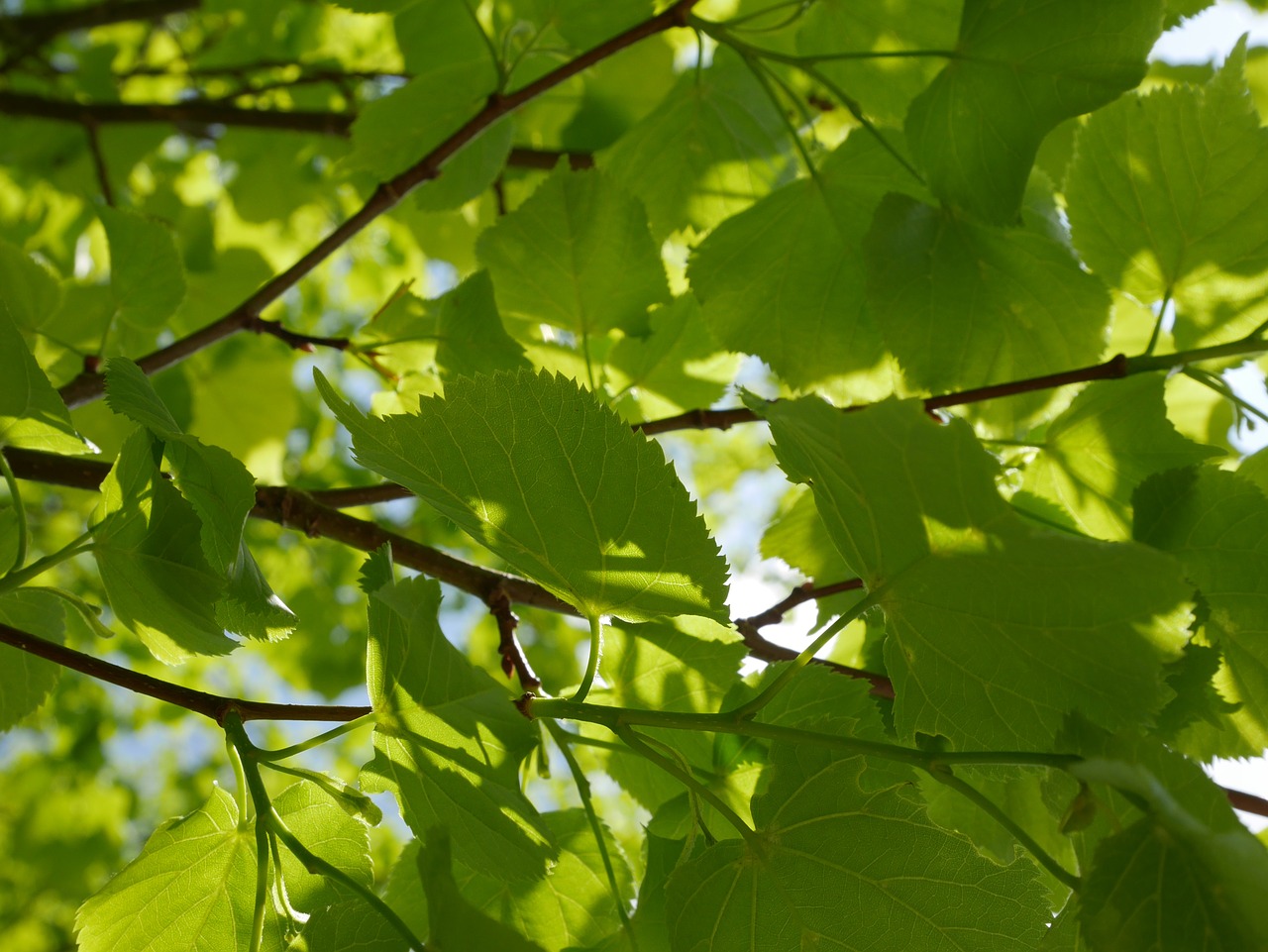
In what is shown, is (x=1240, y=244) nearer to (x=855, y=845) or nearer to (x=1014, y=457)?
(x=1014, y=457)

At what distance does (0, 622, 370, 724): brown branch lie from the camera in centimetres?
53

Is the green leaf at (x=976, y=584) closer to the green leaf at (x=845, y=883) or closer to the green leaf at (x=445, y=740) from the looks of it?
the green leaf at (x=845, y=883)

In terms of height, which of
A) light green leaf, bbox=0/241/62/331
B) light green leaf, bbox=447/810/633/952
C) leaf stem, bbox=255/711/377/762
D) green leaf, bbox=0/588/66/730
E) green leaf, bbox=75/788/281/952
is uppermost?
light green leaf, bbox=0/241/62/331

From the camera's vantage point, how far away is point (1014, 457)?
0.92m

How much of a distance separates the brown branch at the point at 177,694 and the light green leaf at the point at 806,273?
552 millimetres

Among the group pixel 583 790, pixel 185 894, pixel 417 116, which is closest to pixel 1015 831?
pixel 583 790

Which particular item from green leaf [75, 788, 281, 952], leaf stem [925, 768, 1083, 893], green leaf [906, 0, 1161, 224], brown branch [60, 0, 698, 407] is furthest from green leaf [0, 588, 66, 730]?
green leaf [906, 0, 1161, 224]

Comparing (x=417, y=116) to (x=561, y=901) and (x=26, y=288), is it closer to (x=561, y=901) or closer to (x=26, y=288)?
(x=26, y=288)

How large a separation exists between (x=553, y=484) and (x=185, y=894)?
355 mm

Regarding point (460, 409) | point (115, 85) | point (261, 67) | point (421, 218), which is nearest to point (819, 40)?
point (460, 409)

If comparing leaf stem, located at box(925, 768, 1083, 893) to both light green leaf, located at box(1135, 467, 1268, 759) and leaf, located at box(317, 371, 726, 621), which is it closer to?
leaf, located at box(317, 371, 726, 621)

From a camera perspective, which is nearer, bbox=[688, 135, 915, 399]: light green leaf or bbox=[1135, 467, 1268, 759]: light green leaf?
bbox=[1135, 467, 1268, 759]: light green leaf

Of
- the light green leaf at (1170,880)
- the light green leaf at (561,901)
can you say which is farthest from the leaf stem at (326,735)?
the light green leaf at (1170,880)

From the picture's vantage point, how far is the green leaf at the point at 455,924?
43 cm
